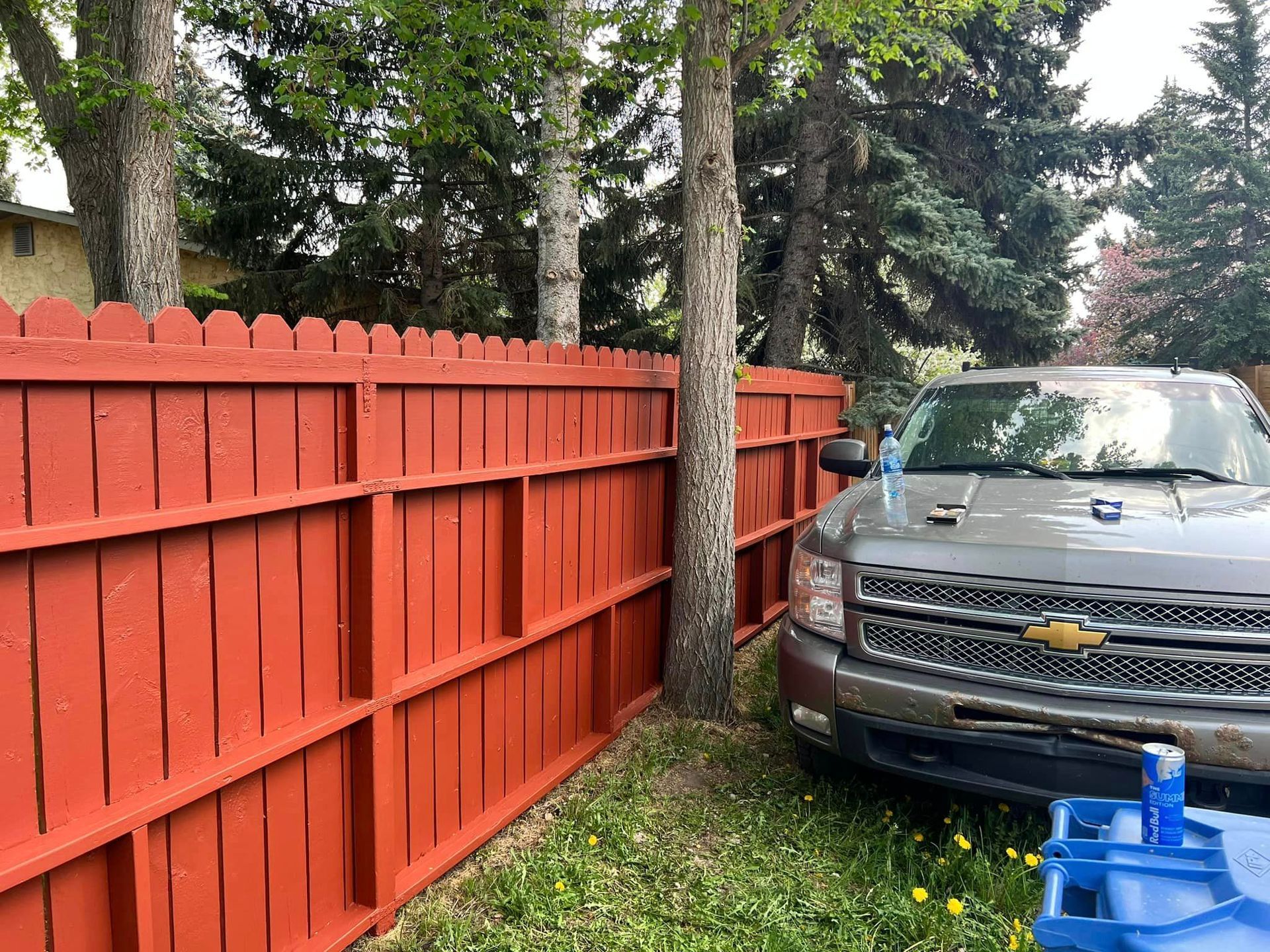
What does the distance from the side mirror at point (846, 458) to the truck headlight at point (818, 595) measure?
1.04 metres

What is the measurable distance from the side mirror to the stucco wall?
38.1ft

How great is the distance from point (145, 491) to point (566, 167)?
197 inches

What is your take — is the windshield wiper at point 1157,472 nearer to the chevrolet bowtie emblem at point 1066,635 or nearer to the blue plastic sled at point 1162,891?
the chevrolet bowtie emblem at point 1066,635

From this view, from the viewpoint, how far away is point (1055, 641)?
9.66 feet

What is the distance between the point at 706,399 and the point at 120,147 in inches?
203

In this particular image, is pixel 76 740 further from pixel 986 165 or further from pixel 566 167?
pixel 986 165

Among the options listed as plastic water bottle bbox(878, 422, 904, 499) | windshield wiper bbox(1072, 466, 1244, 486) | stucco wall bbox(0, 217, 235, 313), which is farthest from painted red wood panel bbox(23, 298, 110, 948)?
stucco wall bbox(0, 217, 235, 313)

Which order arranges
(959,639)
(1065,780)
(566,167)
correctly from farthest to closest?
(566,167) < (959,639) < (1065,780)

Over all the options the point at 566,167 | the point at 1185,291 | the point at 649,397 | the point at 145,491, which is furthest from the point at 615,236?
the point at 1185,291

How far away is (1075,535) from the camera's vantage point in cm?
304

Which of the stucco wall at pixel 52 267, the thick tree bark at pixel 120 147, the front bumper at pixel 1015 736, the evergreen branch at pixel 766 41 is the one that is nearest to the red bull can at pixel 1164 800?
the front bumper at pixel 1015 736

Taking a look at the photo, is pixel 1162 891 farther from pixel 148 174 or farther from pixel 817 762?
pixel 148 174

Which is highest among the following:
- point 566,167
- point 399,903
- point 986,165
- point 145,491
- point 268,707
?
point 986,165

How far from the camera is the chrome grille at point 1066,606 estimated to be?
279 centimetres
